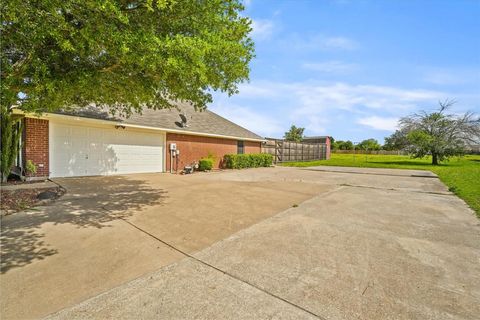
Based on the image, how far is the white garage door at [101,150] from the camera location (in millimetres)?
9727

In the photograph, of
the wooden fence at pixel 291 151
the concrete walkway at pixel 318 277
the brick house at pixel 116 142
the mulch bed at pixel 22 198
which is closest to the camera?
the concrete walkway at pixel 318 277

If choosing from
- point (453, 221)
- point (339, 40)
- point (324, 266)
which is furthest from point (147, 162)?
point (453, 221)

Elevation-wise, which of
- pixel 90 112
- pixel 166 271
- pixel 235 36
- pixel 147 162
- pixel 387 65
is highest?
pixel 387 65

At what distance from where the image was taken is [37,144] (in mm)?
9094

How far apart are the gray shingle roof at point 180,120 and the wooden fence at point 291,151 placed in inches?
114

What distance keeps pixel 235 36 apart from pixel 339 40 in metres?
5.49

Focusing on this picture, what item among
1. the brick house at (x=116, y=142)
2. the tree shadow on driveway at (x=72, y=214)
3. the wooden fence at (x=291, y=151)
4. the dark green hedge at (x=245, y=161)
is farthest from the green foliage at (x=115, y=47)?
the wooden fence at (x=291, y=151)

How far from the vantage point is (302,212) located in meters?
5.75

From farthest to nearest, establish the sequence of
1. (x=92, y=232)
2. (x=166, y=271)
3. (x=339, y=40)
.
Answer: (x=339, y=40), (x=92, y=232), (x=166, y=271)

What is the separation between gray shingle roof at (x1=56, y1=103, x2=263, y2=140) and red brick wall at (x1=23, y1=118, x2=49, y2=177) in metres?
0.89

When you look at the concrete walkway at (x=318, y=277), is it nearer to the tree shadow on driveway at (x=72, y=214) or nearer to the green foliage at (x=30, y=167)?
the tree shadow on driveway at (x=72, y=214)

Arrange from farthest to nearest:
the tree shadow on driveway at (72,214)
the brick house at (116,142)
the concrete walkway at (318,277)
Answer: the brick house at (116,142) < the tree shadow on driveway at (72,214) < the concrete walkway at (318,277)

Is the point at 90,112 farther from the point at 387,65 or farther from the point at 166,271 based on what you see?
the point at 387,65

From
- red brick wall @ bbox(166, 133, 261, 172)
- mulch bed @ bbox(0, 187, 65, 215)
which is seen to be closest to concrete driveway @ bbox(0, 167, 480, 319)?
mulch bed @ bbox(0, 187, 65, 215)
